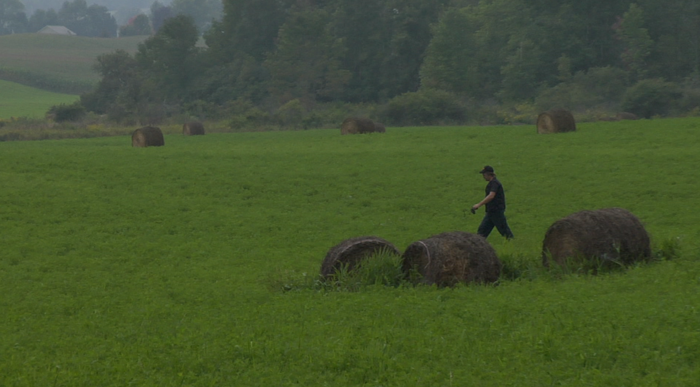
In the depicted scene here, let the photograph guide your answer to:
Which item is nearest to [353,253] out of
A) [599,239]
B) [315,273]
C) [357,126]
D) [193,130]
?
[315,273]

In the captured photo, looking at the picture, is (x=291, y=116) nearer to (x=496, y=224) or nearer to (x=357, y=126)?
(x=357, y=126)

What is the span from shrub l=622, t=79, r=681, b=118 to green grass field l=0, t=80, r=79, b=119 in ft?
212

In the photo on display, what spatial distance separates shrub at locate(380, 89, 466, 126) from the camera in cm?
7200

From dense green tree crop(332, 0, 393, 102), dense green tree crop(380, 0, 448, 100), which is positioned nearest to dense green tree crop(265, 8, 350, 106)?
dense green tree crop(332, 0, 393, 102)

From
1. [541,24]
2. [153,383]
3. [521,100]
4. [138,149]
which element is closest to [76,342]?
[153,383]

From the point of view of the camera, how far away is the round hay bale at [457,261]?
14.0 metres

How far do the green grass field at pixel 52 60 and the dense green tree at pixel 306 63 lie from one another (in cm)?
5114

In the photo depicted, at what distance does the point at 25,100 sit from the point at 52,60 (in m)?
47.6

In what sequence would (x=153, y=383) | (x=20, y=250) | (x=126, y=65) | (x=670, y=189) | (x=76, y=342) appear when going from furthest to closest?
(x=126, y=65)
(x=670, y=189)
(x=20, y=250)
(x=76, y=342)
(x=153, y=383)

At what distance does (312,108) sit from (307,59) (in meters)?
6.75

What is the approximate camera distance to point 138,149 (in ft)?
131

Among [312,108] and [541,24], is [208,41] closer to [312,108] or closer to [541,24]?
[312,108]

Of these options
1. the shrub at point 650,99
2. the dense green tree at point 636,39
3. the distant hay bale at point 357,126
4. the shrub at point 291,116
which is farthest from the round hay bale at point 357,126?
the dense green tree at point 636,39

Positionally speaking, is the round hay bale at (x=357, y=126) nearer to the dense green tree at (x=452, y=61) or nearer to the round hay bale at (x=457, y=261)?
the round hay bale at (x=457, y=261)
